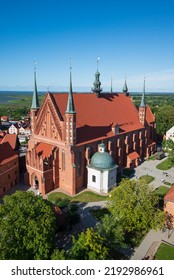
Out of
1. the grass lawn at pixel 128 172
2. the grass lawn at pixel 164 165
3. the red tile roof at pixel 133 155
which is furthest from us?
the grass lawn at pixel 164 165

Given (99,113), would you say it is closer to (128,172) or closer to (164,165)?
(128,172)

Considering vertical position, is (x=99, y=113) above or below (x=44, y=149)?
above

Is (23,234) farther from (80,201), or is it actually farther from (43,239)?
(80,201)

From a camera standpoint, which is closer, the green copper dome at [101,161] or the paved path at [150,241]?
the paved path at [150,241]

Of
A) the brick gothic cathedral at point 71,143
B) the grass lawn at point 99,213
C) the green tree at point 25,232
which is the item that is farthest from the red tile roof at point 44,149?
the green tree at point 25,232

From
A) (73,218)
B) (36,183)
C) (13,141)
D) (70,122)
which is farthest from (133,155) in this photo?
(13,141)

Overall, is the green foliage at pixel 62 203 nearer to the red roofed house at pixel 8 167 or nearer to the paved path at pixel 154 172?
the red roofed house at pixel 8 167

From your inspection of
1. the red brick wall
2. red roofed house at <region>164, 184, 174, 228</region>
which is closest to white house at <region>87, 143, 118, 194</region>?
red roofed house at <region>164, 184, 174, 228</region>
